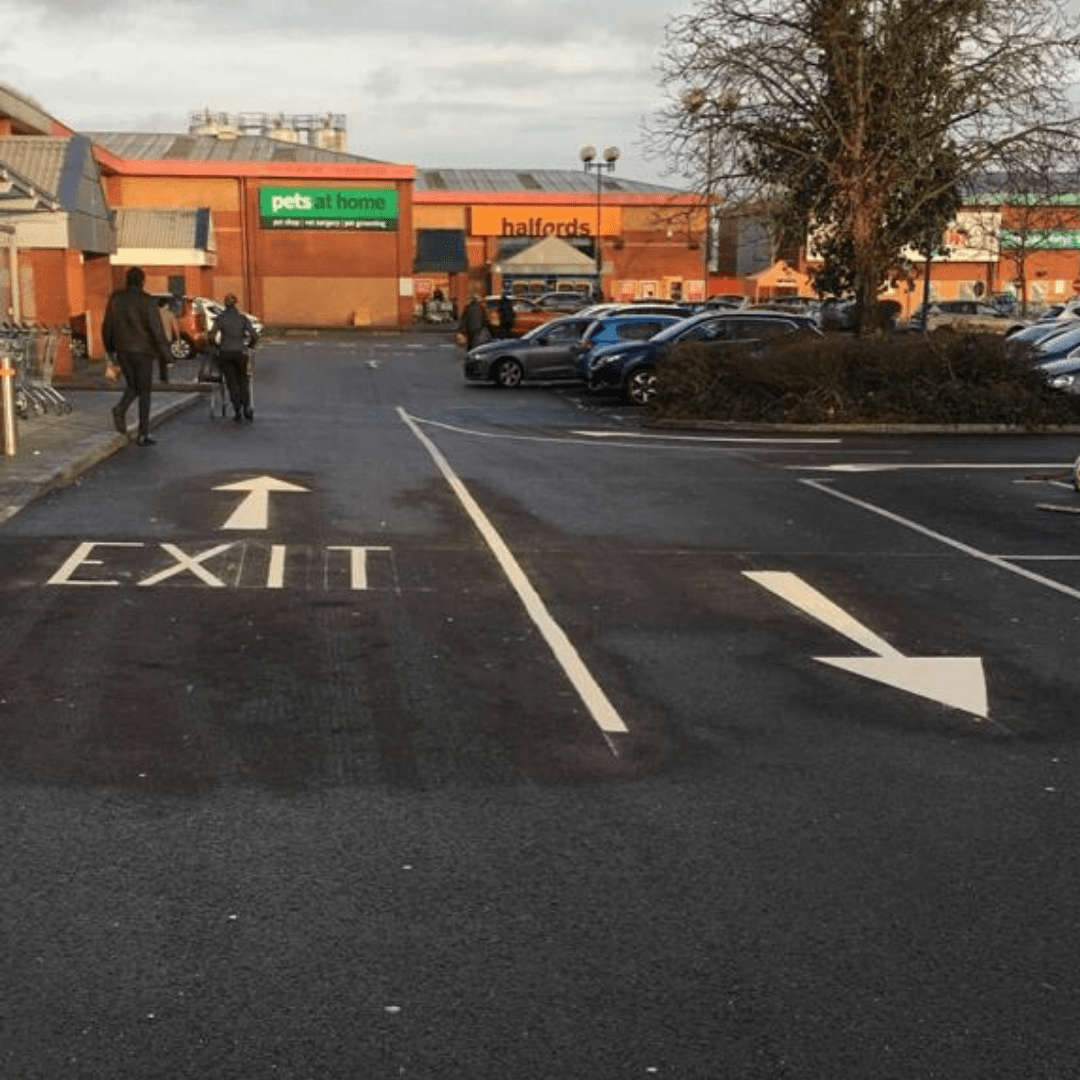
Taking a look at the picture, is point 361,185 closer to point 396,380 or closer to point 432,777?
point 396,380

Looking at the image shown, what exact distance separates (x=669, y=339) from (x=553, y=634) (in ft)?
61.7

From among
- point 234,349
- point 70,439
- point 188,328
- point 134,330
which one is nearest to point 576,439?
point 234,349

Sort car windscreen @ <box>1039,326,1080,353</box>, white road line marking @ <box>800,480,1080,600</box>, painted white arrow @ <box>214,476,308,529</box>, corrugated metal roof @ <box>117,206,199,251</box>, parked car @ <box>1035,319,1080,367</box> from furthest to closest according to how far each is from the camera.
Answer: corrugated metal roof @ <box>117,206,199,251</box> → car windscreen @ <box>1039,326,1080,353</box> → parked car @ <box>1035,319,1080,367</box> → painted white arrow @ <box>214,476,308,529</box> → white road line marking @ <box>800,480,1080,600</box>

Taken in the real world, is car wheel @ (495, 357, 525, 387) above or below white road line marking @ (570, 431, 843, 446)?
above

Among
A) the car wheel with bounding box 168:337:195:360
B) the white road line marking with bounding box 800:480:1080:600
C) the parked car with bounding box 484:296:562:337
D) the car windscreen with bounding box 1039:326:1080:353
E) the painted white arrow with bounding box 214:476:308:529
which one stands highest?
the parked car with bounding box 484:296:562:337

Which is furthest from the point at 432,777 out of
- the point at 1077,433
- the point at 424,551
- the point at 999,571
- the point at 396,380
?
the point at 396,380

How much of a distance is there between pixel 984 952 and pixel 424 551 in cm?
710

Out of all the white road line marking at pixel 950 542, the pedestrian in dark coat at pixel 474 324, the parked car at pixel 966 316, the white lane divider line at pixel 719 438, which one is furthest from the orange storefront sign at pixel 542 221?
the white road line marking at pixel 950 542

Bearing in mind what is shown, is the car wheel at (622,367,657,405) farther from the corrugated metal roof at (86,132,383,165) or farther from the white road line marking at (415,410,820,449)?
the corrugated metal roof at (86,132,383,165)

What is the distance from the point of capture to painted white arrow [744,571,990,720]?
7.08m

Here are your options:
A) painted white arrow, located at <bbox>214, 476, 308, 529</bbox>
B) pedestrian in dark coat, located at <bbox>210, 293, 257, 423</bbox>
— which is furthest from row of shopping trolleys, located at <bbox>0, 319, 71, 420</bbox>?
painted white arrow, located at <bbox>214, 476, 308, 529</bbox>

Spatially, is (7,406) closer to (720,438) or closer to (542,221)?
(720,438)

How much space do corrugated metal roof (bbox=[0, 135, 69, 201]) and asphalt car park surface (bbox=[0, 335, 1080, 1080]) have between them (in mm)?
20471

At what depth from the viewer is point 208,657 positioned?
7.61m
